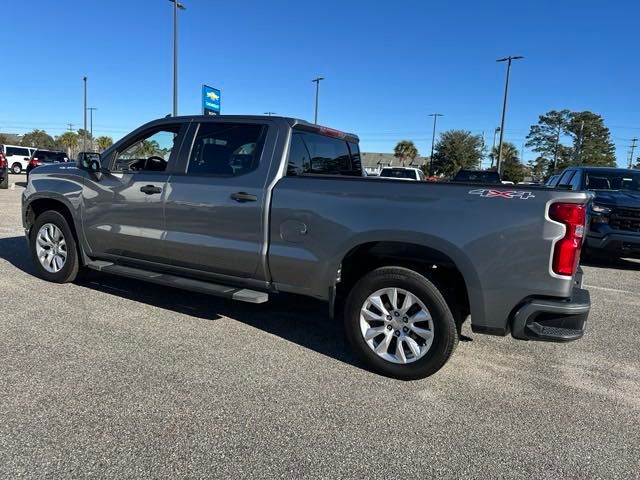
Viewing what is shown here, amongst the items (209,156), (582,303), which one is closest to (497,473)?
(582,303)

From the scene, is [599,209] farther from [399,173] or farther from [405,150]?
[405,150]

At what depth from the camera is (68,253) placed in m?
5.47

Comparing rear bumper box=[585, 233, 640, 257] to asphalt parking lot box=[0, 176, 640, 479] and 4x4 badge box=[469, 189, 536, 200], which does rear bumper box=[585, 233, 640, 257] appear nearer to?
asphalt parking lot box=[0, 176, 640, 479]

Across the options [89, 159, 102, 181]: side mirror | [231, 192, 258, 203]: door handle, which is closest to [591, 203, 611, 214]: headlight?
[231, 192, 258, 203]: door handle

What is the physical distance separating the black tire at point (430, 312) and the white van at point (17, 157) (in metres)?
40.4

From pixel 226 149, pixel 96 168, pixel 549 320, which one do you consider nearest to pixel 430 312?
pixel 549 320

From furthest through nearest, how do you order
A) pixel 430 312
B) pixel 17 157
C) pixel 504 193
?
pixel 17 157
pixel 430 312
pixel 504 193

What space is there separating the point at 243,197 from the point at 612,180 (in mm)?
7847

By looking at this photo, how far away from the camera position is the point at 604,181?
910 cm

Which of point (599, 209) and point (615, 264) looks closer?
point (599, 209)

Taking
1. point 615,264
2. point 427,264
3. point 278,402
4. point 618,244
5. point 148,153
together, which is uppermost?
point 148,153

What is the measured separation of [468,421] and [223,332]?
7.33 ft

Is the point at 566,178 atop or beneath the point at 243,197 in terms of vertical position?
atop

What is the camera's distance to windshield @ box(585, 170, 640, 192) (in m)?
9.02
